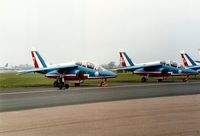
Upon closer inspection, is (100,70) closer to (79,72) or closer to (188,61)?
(79,72)

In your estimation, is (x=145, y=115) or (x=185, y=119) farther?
(x=145, y=115)

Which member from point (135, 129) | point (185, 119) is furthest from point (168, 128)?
point (185, 119)

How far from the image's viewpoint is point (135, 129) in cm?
847

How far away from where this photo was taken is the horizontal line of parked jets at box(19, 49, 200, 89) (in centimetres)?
2950

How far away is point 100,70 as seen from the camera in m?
30.0

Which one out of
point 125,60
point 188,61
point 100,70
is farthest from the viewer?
point 188,61

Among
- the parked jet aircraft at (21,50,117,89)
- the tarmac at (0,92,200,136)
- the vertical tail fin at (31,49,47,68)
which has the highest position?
the vertical tail fin at (31,49,47,68)

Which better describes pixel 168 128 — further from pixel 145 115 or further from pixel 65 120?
pixel 65 120

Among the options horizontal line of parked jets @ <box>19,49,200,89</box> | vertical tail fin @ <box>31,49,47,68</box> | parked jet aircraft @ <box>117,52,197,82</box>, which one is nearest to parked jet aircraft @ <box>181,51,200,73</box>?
horizontal line of parked jets @ <box>19,49,200,89</box>

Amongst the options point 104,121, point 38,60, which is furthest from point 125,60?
point 104,121

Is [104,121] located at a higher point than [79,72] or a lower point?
lower

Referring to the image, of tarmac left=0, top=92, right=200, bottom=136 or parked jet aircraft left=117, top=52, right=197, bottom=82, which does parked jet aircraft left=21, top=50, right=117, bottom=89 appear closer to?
parked jet aircraft left=117, top=52, right=197, bottom=82

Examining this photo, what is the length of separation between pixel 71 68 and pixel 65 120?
19.9 m

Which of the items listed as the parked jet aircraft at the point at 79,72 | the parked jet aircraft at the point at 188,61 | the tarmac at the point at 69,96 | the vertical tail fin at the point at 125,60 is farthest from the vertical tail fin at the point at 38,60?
the parked jet aircraft at the point at 188,61
